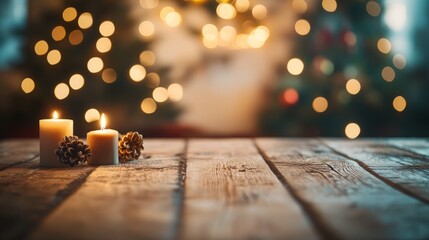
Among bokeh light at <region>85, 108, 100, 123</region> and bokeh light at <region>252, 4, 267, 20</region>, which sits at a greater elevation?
bokeh light at <region>252, 4, 267, 20</region>

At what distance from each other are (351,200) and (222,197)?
0.22 metres

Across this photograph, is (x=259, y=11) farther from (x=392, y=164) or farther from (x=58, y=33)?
(x=392, y=164)

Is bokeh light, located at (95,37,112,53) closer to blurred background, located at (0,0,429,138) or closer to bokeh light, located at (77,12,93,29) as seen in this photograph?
blurred background, located at (0,0,429,138)

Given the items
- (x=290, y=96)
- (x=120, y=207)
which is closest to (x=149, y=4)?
(x=290, y=96)

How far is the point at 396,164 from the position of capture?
1.36 m

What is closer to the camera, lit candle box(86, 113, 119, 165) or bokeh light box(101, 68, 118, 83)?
lit candle box(86, 113, 119, 165)

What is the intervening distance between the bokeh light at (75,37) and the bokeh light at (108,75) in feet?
0.79

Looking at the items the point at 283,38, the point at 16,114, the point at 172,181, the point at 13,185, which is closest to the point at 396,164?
the point at 172,181

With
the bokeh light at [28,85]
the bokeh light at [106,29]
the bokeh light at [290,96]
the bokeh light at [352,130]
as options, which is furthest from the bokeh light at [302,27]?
the bokeh light at [28,85]

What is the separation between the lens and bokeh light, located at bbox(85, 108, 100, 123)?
3.39m

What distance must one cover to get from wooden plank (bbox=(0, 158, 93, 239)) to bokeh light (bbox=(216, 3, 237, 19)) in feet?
8.12

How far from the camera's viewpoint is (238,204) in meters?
0.90

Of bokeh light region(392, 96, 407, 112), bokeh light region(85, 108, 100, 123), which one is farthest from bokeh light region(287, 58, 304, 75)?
bokeh light region(85, 108, 100, 123)

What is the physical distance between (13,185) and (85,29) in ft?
7.94
